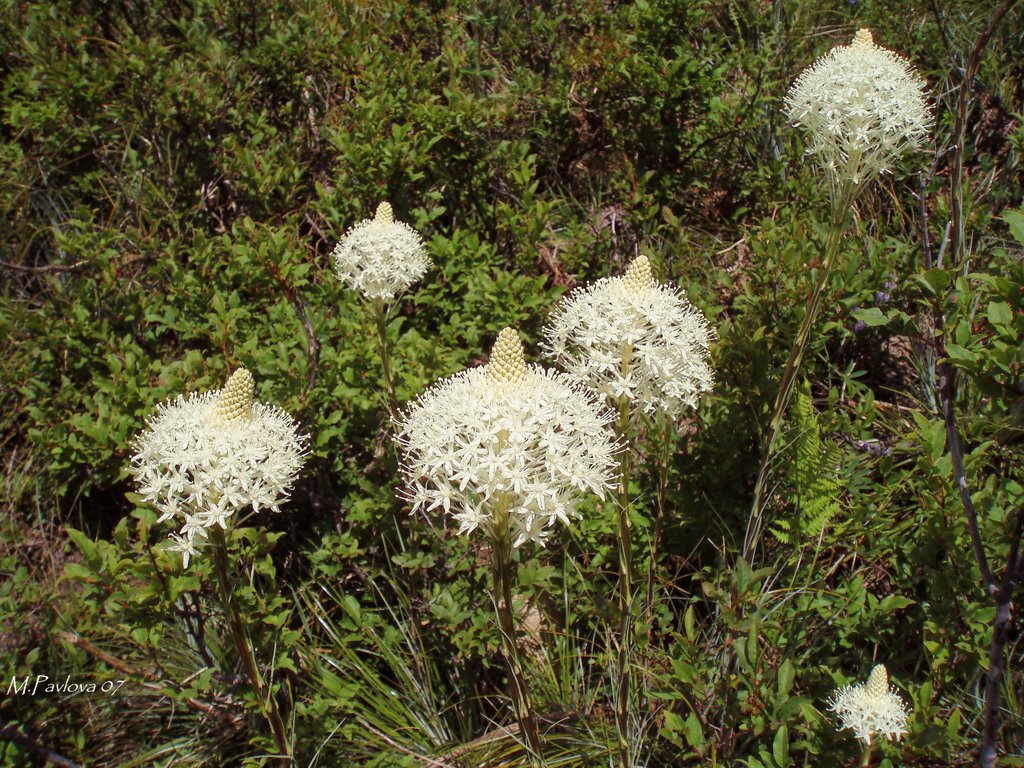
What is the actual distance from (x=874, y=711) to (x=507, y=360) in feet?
4.83

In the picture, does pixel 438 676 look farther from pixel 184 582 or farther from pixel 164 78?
pixel 164 78

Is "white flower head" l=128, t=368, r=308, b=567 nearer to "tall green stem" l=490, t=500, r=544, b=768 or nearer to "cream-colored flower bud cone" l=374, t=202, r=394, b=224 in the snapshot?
"tall green stem" l=490, t=500, r=544, b=768

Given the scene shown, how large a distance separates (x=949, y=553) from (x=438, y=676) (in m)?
1.90

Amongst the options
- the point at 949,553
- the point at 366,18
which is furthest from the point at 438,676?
the point at 366,18

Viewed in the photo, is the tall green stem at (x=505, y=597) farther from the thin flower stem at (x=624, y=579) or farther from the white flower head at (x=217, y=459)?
the white flower head at (x=217, y=459)

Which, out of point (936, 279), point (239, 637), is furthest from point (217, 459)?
point (936, 279)

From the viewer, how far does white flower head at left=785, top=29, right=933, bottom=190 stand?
94.8 inches

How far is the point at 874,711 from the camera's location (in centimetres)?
212

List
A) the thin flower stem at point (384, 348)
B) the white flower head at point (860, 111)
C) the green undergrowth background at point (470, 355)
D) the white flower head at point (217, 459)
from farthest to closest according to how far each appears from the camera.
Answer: the thin flower stem at point (384, 348) → the green undergrowth background at point (470, 355) → the white flower head at point (860, 111) → the white flower head at point (217, 459)

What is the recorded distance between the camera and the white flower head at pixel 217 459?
78.1 inches

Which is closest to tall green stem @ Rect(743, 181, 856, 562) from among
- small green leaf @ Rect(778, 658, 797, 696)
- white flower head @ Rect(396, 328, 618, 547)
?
small green leaf @ Rect(778, 658, 797, 696)

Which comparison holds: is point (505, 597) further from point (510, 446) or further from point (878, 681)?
point (878, 681)

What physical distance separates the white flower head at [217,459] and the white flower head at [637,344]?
0.92 meters

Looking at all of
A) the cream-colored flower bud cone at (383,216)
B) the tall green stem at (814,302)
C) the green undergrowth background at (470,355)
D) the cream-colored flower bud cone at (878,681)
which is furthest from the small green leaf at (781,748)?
the cream-colored flower bud cone at (383,216)
